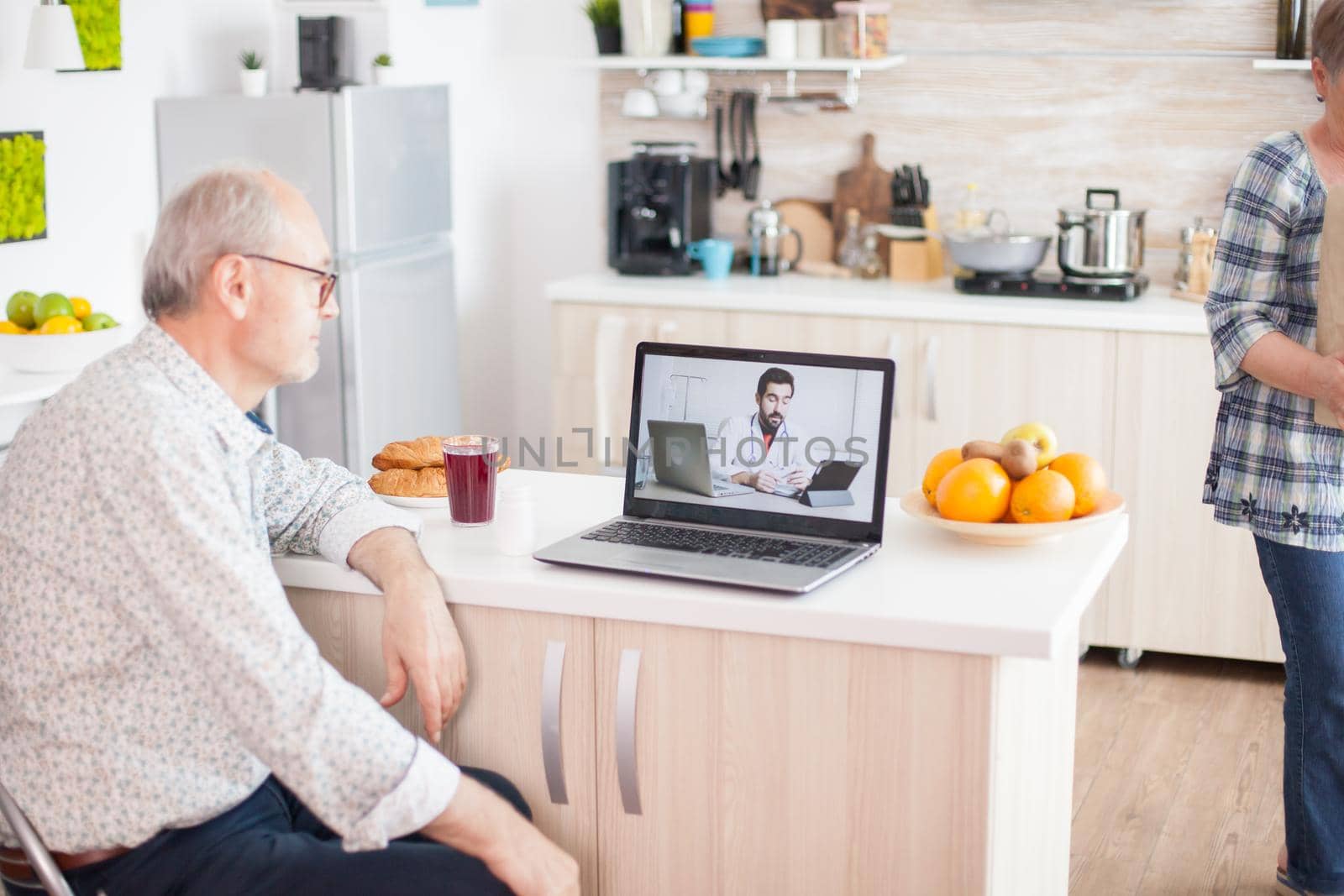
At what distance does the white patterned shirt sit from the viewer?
58.8 inches

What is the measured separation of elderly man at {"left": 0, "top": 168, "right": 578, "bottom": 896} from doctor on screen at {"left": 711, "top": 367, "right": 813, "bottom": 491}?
0.42 meters

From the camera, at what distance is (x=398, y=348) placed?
14.0 feet

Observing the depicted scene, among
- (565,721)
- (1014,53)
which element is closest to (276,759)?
(565,721)

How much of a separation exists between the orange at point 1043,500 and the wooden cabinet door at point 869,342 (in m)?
1.84

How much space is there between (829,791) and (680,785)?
0.58 ft

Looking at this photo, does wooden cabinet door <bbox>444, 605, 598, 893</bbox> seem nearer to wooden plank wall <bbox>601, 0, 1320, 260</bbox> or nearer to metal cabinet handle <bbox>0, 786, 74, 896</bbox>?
metal cabinet handle <bbox>0, 786, 74, 896</bbox>

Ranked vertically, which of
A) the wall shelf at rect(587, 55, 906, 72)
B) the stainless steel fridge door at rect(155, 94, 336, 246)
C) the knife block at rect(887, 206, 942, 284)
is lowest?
the knife block at rect(887, 206, 942, 284)

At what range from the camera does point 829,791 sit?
1.70m

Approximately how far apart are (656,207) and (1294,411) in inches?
90.6

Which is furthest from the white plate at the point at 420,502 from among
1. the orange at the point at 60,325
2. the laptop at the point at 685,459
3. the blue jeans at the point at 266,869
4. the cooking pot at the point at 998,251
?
the cooking pot at the point at 998,251

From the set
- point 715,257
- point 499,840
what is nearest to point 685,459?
point 499,840

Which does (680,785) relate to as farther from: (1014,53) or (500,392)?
(500,392)

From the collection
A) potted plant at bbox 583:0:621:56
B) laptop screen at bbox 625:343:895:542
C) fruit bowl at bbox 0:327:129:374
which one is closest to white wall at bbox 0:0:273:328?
fruit bowl at bbox 0:327:129:374

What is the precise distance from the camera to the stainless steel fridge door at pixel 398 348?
4.05 metres
